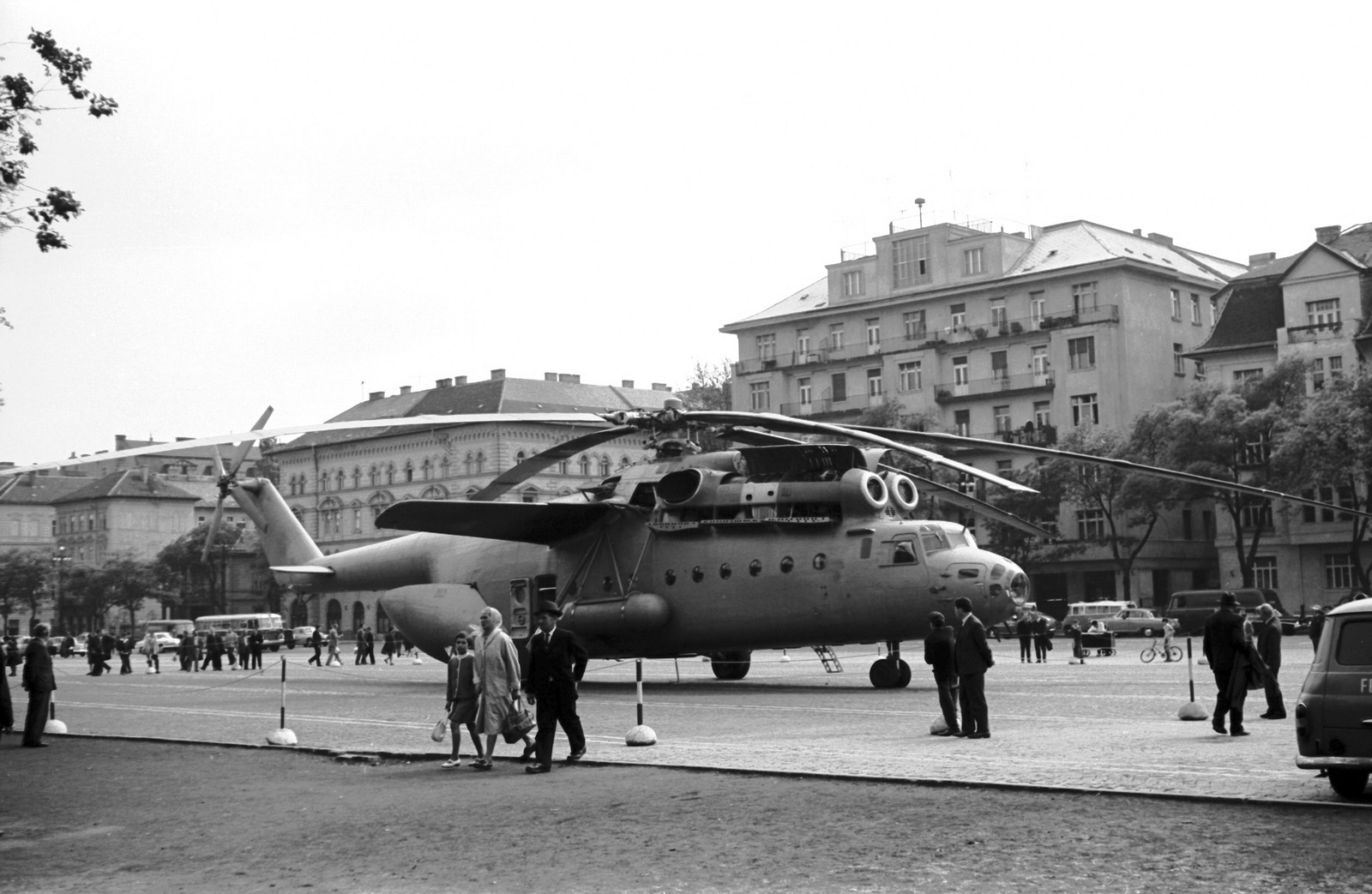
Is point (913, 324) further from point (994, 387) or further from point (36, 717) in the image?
point (36, 717)

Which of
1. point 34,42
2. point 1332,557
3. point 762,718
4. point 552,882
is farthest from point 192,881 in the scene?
point 1332,557

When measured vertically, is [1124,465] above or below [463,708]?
above

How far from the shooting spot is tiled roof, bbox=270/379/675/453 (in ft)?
443

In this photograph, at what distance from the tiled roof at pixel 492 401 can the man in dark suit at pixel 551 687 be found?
110 meters

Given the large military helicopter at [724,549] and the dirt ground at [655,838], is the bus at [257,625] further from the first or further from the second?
the dirt ground at [655,838]

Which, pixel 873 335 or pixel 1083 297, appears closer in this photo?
pixel 1083 297

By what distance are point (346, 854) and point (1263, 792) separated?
7.85 m

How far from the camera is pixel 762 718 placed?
25266 millimetres

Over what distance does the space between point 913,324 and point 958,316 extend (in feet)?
9.92

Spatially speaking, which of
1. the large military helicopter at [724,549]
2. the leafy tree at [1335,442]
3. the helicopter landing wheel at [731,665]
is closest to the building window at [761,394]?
the leafy tree at [1335,442]

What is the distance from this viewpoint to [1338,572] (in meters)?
81.0

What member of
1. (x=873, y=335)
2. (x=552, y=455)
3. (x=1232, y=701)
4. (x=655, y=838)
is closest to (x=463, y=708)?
(x=655, y=838)

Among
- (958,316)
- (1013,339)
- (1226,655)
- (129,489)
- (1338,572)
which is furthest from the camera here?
(129,489)

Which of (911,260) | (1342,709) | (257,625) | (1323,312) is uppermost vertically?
(911,260)
